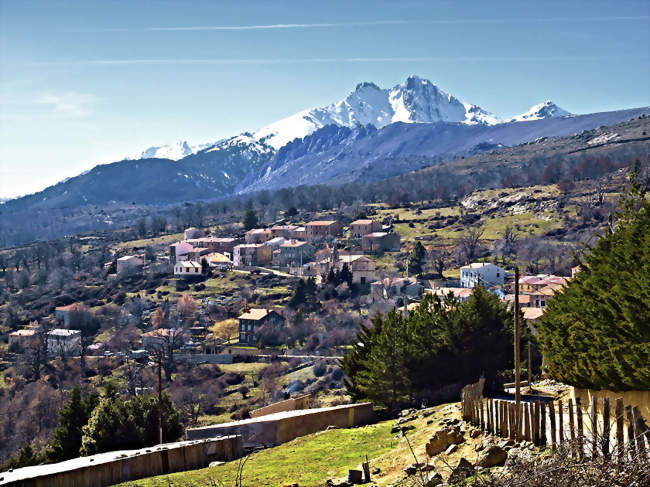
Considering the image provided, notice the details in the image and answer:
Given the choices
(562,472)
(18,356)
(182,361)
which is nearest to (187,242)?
(18,356)

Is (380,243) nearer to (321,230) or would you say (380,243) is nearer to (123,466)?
(321,230)

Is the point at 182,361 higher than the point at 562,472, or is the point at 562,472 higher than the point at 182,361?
the point at 562,472

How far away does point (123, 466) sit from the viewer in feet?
53.8

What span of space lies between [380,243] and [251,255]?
17.2m

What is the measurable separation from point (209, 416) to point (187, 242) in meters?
64.6

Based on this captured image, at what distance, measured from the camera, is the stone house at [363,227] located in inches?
3927

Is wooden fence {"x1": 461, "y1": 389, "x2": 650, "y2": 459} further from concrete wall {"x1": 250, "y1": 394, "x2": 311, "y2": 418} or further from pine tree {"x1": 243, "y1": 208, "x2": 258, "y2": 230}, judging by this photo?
pine tree {"x1": 243, "y1": 208, "x2": 258, "y2": 230}

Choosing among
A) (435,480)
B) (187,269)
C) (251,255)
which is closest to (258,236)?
(251,255)

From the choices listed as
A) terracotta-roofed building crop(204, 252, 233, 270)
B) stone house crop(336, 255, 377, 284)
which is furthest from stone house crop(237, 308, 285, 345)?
terracotta-roofed building crop(204, 252, 233, 270)

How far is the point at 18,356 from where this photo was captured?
208 ft

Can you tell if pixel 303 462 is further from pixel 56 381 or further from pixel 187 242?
pixel 187 242

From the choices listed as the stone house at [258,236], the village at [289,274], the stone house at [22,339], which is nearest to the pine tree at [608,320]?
the village at [289,274]

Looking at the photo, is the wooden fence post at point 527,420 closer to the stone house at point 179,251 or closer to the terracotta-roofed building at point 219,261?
the terracotta-roofed building at point 219,261

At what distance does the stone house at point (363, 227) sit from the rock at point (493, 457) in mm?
88562
